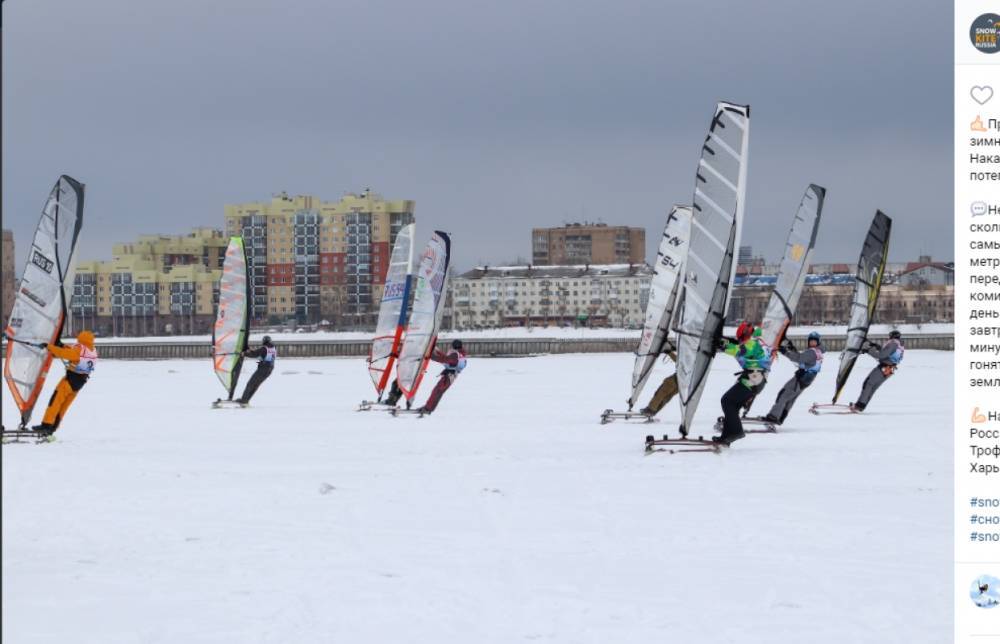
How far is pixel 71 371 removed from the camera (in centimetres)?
1586

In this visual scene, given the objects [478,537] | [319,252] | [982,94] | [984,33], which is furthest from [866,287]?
[319,252]

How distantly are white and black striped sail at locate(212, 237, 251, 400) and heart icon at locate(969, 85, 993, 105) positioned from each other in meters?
19.8

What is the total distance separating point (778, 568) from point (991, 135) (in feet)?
9.00

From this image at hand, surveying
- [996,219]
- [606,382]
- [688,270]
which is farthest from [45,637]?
[606,382]

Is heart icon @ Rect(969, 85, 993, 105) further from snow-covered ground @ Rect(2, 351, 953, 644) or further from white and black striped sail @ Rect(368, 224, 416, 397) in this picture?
white and black striped sail @ Rect(368, 224, 416, 397)

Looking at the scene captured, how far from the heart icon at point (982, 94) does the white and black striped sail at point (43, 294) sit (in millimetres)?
13194

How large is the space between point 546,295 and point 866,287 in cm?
14662

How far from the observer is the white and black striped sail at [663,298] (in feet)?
67.8

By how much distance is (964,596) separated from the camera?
18.7 feet

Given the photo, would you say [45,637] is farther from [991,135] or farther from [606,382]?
[606,382]

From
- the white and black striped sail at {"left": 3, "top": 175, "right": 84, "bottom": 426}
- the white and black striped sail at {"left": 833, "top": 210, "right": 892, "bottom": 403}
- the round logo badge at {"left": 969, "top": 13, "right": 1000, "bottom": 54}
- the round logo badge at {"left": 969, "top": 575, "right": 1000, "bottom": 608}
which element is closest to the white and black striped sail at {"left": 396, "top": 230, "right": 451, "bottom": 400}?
the white and black striped sail at {"left": 3, "top": 175, "right": 84, "bottom": 426}

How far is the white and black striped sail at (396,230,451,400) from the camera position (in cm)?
2217

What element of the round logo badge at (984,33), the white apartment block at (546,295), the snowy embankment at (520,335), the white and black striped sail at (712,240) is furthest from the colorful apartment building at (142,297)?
the round logo badge at (984,33)

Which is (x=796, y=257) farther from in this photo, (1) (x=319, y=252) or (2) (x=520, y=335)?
Result: (1) (x=319, y=252)
